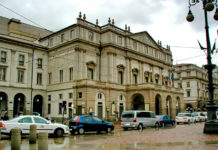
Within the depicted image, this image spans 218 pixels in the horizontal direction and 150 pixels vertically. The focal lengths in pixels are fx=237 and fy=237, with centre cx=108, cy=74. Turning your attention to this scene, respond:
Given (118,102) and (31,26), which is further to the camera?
(31,26)

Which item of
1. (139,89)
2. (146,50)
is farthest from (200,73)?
(139,89)

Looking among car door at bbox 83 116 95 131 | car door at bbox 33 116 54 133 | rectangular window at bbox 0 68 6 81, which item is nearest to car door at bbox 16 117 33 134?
car door at bbox 33 116 54 133

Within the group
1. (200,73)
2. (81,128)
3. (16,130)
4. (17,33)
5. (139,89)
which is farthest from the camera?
(200,73)

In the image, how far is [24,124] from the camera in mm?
17641

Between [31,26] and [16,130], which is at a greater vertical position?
[31,26]

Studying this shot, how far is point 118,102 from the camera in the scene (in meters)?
43.1

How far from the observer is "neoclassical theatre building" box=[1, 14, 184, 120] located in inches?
1549

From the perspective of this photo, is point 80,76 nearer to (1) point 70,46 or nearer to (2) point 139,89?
(1) point 70,46

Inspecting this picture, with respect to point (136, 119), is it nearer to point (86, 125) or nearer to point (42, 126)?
point (86, 125)

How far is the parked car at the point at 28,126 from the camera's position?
16962 millimetres

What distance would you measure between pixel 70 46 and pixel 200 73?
6081cm

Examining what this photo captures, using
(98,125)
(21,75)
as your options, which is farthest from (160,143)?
(21,75)

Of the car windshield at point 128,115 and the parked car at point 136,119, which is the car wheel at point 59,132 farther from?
the car windshield at point 128,115

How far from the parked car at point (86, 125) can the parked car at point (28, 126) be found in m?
1.86
